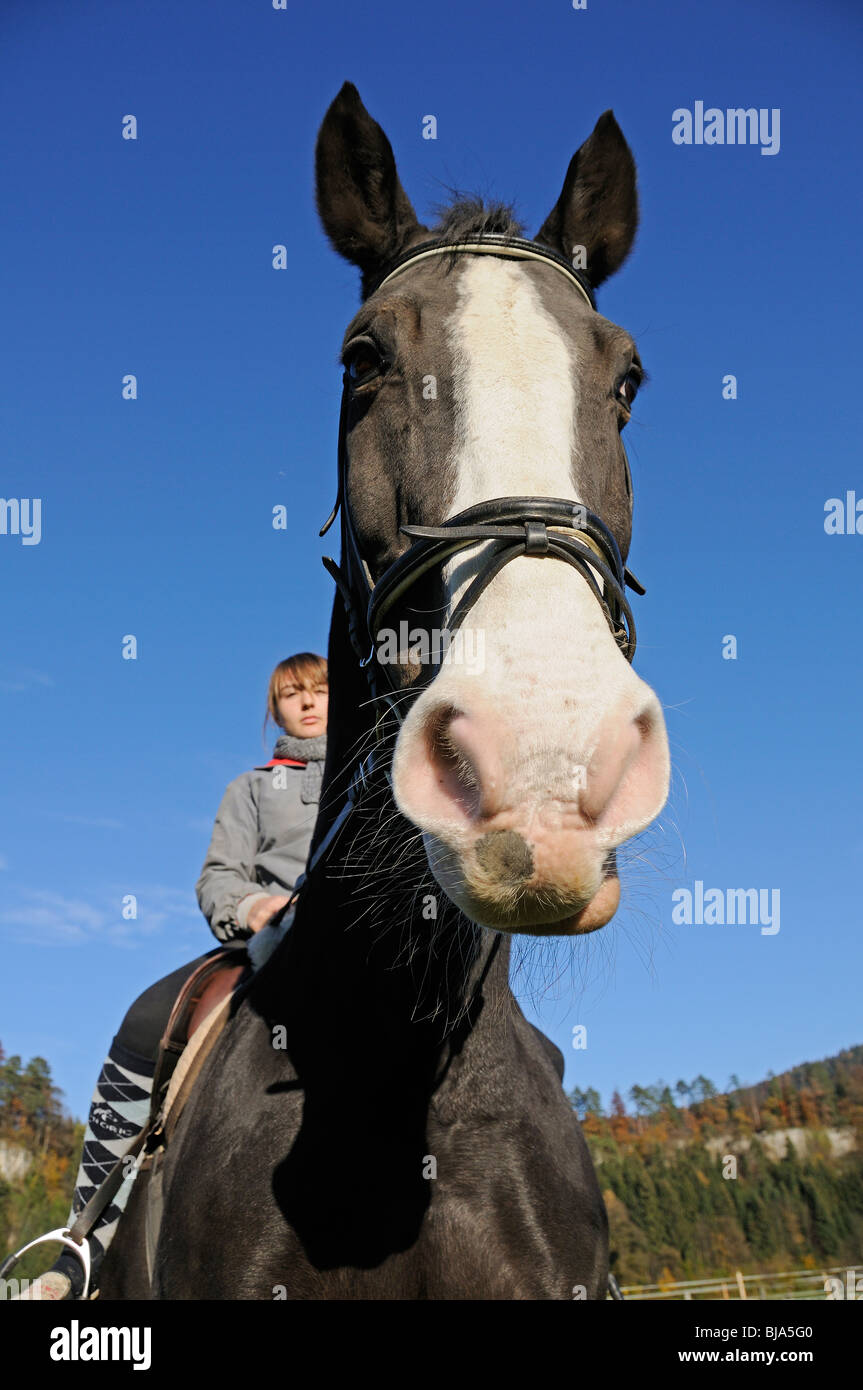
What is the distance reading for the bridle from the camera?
2551mm

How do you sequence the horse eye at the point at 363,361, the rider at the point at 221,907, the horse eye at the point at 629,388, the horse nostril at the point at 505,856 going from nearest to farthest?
the horse nostril at the point at 505,856
the horse eye at the point at 363,361
the horse eye at the point at 629,388
the rider at the point at 221,907

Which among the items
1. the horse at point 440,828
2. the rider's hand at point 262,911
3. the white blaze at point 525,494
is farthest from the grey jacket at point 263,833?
the white blaze at point 525,494

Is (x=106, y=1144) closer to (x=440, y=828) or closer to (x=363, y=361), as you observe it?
(x=440, y=828)

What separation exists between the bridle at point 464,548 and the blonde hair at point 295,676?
2811mm

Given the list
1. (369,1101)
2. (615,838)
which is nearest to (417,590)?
(615,838)

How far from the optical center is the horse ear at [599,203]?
175 inches

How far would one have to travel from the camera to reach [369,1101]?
316 cm

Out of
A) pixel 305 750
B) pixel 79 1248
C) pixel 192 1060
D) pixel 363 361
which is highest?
pixel 363 361

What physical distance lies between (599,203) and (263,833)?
3925 mm

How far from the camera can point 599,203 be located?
4.55m

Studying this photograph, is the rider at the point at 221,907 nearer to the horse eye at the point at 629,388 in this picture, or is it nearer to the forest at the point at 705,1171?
the horse eye at the point at 629,388

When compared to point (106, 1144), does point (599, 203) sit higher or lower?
higher
